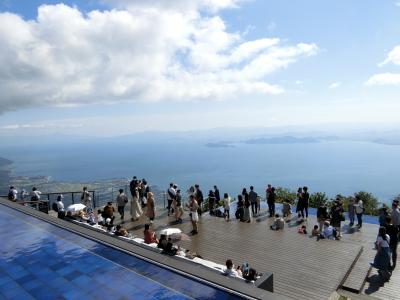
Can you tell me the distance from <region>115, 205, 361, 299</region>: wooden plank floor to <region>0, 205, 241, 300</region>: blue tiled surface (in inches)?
159

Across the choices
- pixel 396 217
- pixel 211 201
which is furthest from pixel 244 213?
pixel 396 217

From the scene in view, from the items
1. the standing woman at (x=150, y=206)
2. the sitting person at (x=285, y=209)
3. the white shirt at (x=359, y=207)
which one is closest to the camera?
the white shirt at (x=359, y=207)

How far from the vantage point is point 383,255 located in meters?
10.4

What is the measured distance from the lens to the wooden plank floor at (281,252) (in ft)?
32.1

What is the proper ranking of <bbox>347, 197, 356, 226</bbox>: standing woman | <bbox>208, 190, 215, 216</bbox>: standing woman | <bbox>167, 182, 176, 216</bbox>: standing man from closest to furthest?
1. <bbox>347, 197, 356, 226</bbox>: standing woman
2. <bbox>167, 182, 176, 216</bbox>: standing man
3. <bbox>208, 190, 215, 216</bbox>: standing woman

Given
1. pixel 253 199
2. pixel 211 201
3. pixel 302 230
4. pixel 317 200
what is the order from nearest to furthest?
pixel 302 230
pixel 253 199
pixel 211 201
pixel 317 200

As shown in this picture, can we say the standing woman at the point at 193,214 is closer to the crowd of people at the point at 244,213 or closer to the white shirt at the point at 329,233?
the crowd of people at the point at 244,213

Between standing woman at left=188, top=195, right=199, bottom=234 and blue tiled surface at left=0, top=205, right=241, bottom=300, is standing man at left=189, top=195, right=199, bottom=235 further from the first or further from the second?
blue tiled surface at left=0, top=205, right=241, bottom=300

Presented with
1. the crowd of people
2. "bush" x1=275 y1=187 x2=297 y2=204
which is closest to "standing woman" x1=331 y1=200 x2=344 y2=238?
the crowd of people

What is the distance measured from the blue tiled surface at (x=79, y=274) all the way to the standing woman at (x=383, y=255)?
6.38 m

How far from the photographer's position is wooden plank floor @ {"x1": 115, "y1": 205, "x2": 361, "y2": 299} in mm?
9773

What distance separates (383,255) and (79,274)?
9123 mm

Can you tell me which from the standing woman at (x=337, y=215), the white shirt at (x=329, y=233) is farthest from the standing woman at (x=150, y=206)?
the standing woman at (x=337, y=215)

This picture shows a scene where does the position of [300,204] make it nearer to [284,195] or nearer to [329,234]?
[329,234]
